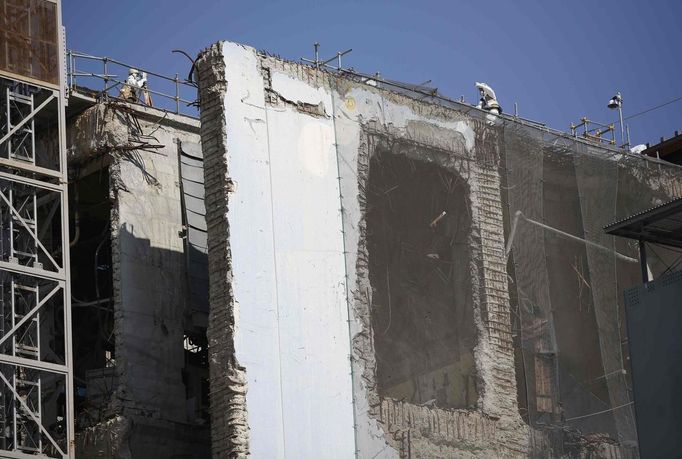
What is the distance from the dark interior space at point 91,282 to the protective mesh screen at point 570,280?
27.1ft

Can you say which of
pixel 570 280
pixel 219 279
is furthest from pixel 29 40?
pixel 570 280

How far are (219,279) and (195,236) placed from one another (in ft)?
11.9

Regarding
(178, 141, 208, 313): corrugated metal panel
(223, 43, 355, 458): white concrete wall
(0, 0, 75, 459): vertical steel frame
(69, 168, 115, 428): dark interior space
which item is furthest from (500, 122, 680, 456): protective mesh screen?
(0, 0, 75, 459): vertical steel frame

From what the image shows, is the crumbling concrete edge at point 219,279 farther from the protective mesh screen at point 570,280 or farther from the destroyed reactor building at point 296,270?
the protective mesh screen at point 570,280

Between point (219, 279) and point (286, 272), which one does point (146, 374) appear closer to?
point (219, 279)

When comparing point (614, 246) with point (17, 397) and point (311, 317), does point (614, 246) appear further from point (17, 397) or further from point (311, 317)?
point (17, 397)

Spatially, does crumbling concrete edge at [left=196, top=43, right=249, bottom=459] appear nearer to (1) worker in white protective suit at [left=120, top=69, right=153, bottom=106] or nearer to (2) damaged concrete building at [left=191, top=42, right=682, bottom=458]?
(2) damaged concrete building at [left=191, top=42, right=682, bottom=458]

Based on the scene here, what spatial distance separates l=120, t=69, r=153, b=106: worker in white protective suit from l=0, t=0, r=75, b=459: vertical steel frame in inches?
138

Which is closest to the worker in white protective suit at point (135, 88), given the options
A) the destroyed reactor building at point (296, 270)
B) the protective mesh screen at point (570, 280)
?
the destroyed reactor building at point (296, 270)

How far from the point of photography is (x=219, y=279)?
1107 inches

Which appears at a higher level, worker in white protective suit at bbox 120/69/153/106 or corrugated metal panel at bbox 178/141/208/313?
worker in white protective suit at bbox 120/69/153/106

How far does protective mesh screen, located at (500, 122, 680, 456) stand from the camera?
32406 mm

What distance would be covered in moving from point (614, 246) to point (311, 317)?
364 inches

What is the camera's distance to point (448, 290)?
105 ft
